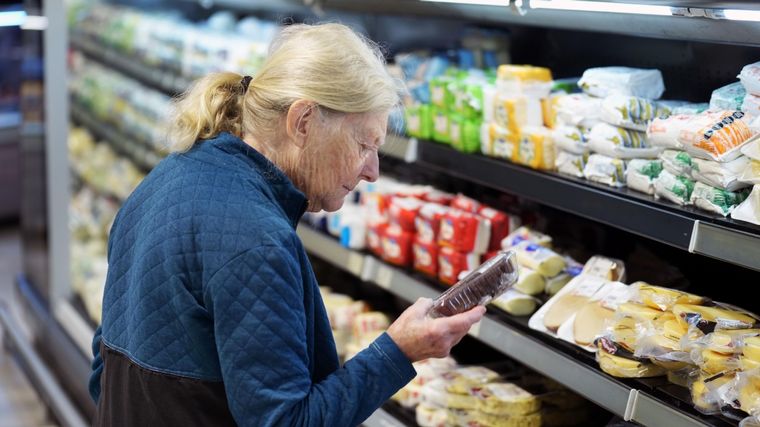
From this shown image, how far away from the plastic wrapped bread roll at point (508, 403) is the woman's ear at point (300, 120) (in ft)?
3.44

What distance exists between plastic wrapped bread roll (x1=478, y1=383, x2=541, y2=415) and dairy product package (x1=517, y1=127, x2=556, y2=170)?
1.91ft

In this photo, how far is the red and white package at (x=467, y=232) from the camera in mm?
2533

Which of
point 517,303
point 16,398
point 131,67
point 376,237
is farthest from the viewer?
point 131,67

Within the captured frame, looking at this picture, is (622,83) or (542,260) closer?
(622,83)

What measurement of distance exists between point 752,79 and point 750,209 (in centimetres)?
26

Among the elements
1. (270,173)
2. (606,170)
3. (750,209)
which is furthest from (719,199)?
Answer: (270,173)

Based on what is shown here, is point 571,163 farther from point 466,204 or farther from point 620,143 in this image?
point 466,204

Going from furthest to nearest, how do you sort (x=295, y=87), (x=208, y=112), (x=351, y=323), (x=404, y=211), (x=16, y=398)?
(x=16, y=398) < (x=351, y=323) < (x=404, y=211) < (x=208, y=112) < (x=295, y=87)

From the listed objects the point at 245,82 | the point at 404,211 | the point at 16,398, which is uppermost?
the point at 245,82

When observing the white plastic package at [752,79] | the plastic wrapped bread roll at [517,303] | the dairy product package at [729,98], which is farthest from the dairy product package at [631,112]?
the plastic wrapped bread roll at [517,303]

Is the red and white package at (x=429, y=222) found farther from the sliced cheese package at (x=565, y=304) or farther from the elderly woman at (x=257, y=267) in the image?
the elderly woman at (x=257, y=267)

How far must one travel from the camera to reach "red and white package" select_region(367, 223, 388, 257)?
2816 millimetres

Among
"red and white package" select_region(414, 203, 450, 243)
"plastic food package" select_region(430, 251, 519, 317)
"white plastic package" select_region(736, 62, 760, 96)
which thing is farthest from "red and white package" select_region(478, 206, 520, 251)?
"white plastic package" select_region(736, 62, 760, 96)

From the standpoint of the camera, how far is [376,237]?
9.34 ft
